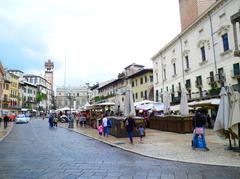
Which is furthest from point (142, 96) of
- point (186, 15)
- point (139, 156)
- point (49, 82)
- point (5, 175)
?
point (49, 82)

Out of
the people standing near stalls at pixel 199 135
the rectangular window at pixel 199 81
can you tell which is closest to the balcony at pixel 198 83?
the rectangular window at pixel 199 81

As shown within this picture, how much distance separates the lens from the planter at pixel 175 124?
17.9 metres

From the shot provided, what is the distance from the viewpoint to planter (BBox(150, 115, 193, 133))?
17938mm

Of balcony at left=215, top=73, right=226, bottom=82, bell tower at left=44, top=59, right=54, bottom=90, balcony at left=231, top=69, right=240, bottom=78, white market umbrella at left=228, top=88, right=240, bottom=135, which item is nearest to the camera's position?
white market umbrella at left=228, top=88, right=240, bottom=135

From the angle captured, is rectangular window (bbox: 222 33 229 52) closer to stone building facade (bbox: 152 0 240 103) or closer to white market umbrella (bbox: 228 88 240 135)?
stone building facade (bbox: 152 0 240 103)

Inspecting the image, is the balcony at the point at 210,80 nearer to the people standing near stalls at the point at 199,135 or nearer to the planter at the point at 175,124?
the planter at the point at 175,124

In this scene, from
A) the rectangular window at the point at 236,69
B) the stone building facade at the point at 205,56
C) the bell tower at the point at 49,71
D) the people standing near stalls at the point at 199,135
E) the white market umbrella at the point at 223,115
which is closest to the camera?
the white market umbrella at the point at 223,115

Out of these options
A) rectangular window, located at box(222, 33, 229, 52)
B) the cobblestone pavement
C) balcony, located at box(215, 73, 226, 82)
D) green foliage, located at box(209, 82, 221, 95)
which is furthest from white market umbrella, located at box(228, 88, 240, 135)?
rectangular window, located at box(222, 33, 229, 52)

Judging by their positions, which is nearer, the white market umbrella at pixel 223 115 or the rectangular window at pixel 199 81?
the white market umbrella at pixel 223 115

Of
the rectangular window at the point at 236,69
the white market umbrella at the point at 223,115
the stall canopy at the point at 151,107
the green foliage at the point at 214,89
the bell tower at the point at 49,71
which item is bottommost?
the white market umbrella at the point at 223,115

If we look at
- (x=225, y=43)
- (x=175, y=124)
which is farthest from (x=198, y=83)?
(x=175, y=124)

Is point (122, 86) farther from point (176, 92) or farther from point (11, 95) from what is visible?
point (11, 95)

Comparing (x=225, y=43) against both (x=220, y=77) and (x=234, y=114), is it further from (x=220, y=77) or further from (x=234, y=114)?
(x=234, y=114)

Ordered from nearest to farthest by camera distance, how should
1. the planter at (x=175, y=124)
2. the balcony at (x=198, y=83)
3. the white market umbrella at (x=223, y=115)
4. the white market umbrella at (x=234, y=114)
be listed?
the white market umbrella at (x=234, y=114), the white market umbrella at (x=223, y=115), the planter at (x=175, y=124), the balcony at (x=198, y=83)
